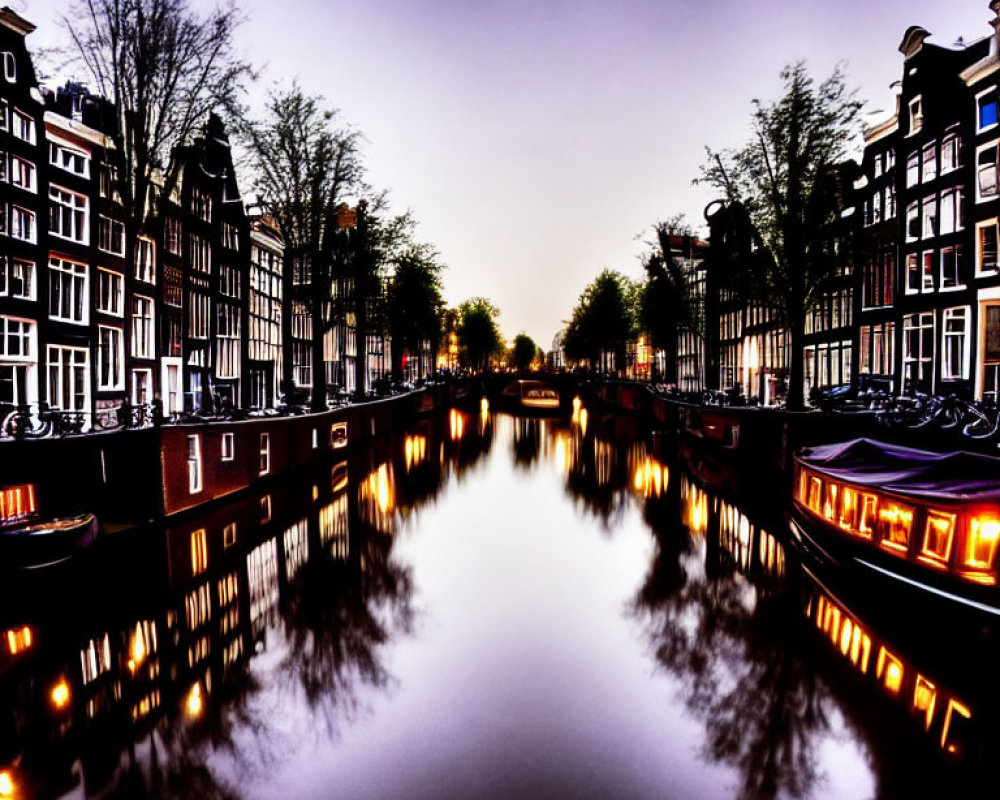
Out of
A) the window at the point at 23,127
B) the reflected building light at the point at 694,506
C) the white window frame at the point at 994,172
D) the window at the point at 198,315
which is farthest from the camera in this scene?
the window at the point at 198,315

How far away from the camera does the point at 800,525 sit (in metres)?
17.5

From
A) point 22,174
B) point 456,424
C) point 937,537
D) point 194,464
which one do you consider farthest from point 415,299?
point 937,537

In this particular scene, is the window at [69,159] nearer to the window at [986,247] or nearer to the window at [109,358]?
the window at [109,358]

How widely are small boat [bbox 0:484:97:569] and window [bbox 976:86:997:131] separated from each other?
32.5 meters

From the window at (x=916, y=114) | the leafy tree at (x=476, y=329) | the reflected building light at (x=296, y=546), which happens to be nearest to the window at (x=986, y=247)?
the window at (x=916, y=114)

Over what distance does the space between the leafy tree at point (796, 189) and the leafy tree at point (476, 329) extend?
8563 cm

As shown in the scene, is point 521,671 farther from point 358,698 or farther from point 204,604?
point 204,604

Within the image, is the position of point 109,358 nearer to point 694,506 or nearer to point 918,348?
point 694,506

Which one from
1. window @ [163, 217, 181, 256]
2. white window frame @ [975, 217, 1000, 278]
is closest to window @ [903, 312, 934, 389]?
white window frame @ [975, 217, 1000, 278]

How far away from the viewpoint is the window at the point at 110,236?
30562 mm

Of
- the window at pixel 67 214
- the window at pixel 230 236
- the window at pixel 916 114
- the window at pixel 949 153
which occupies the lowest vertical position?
the window at pixel 67 214

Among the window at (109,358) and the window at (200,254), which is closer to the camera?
the window at (109,358)

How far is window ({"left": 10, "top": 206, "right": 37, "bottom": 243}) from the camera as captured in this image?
25656 mm

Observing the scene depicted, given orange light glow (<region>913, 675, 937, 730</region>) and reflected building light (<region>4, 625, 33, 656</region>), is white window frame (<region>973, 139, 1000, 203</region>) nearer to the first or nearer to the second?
orange light glow (<region>913, 675, 937, 730</region>)
